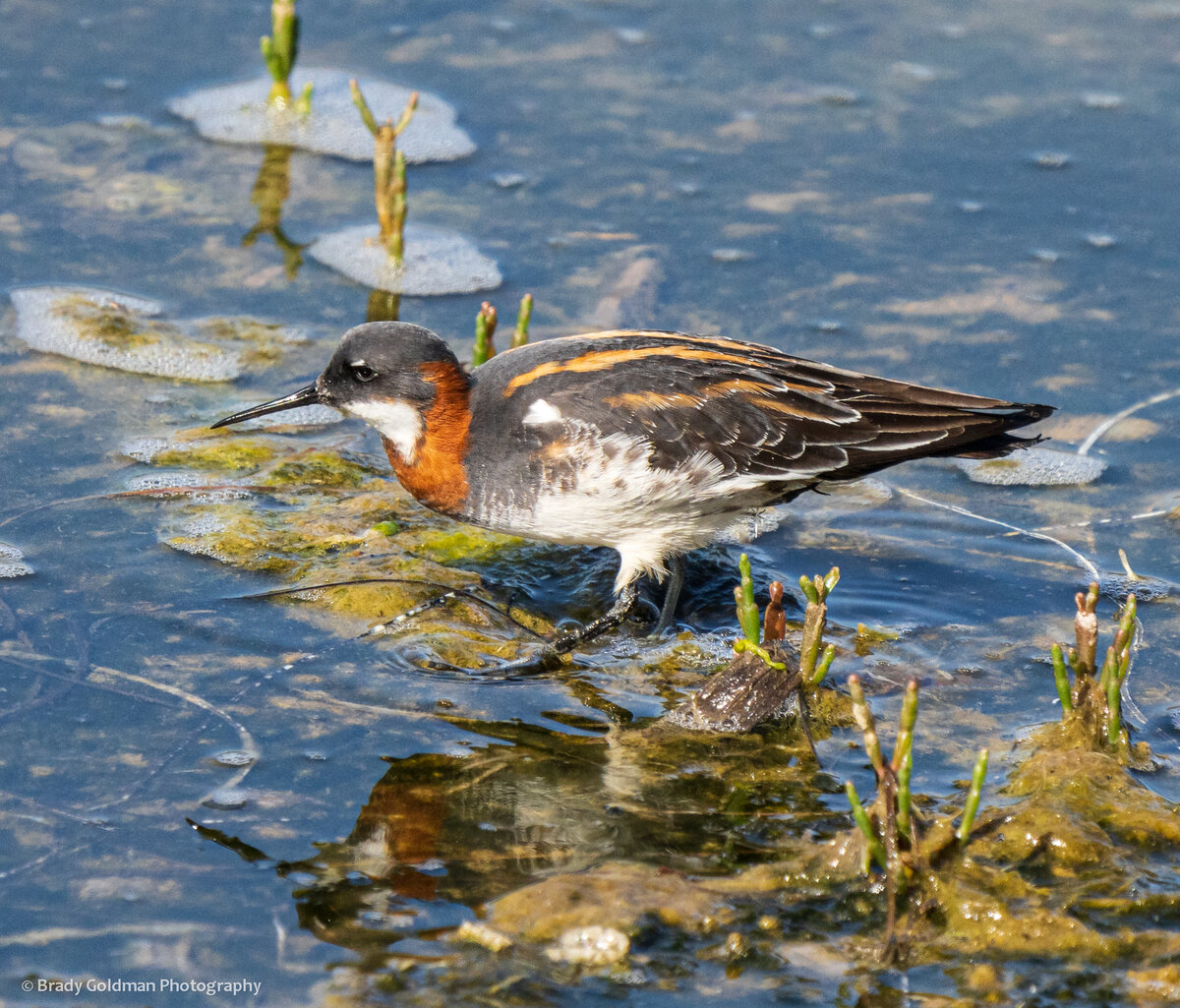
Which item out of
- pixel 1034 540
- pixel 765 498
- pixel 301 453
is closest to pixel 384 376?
pixel 301 453

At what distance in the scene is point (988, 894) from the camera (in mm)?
4668

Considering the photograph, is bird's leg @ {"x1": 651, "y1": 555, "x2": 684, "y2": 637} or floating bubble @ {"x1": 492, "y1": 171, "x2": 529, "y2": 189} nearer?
bird's leg @ {"x1": 651, "y1": 555, "x2": 684, "y2": 637}

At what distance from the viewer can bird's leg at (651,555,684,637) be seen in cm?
644

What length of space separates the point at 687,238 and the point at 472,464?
3564mm

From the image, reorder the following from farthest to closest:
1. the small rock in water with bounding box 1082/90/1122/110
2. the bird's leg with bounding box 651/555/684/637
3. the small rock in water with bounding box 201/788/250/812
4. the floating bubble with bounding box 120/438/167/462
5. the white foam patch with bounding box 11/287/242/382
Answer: the small rock in water with bounding box 1082/90/1122/110
the white foam patch with bounding box 11/287/242/382
the floating bubble with bounding box 120/438/167/462
the bird's leg with bounding box 651/555/684/637
the small rock in water with bounding box 201/788/250/812

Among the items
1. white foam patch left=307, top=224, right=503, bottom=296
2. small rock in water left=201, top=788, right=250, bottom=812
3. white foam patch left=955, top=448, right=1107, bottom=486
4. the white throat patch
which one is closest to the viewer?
small rock in water left=201, top=788, right=250, bottom=812

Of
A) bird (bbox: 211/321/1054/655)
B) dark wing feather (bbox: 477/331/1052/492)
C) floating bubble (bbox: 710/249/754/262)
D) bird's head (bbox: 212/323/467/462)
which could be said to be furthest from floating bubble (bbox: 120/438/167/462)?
floating bubble (bbox: 710/249/754/262)

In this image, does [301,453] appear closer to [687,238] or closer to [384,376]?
[384,376]

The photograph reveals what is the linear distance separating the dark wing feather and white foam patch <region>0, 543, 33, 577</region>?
2120mm

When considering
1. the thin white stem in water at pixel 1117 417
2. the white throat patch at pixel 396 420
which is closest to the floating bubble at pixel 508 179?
the white throat patch at pixel 396 420

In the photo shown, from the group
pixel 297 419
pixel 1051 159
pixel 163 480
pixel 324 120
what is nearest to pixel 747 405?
pixel 297 419

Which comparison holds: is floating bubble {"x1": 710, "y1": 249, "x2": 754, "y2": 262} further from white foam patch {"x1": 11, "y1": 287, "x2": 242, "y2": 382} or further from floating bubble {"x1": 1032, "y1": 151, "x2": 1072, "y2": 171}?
white foam patch {"x1": 11, "y1": 287, "x2": 242, "y2": 382}

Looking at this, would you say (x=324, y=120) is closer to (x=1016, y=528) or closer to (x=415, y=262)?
(x=415, y=262)

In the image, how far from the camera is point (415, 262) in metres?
8.86
